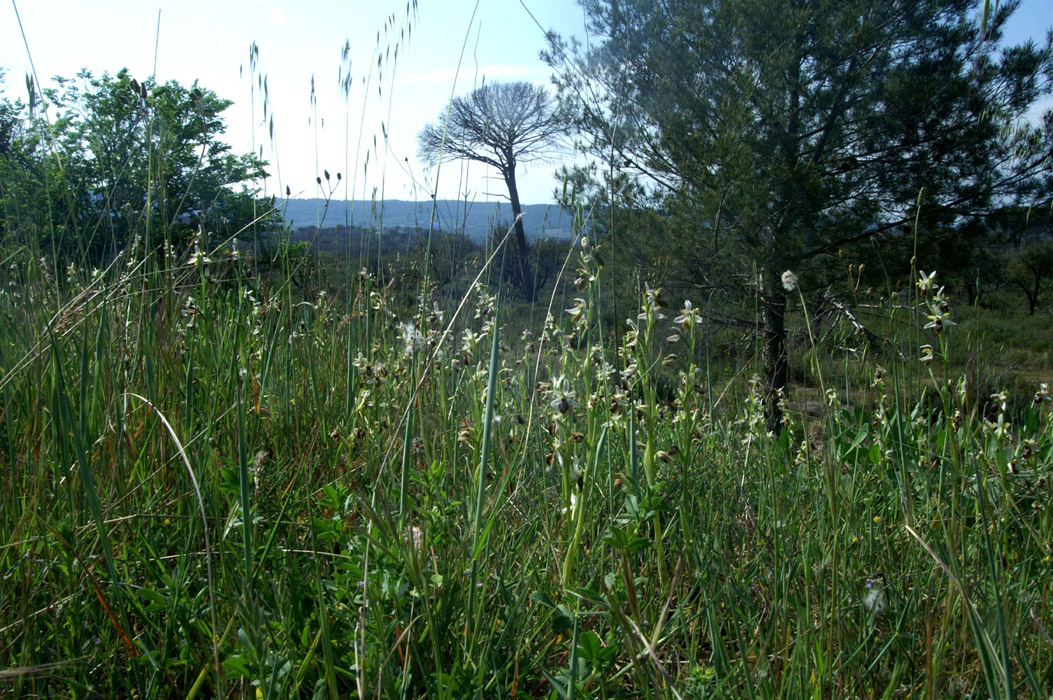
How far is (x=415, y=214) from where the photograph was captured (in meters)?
3.03

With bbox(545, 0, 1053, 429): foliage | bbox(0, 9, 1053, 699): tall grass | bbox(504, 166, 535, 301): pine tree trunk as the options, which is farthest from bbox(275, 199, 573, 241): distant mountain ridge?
bbox(545, 0, 1053, 429): foliage

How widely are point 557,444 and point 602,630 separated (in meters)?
0.36

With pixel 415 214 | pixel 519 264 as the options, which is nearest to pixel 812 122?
pixel 519 264

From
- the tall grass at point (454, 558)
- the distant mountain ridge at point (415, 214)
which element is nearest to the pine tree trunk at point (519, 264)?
the distant mountain ridge at point (415, 214)

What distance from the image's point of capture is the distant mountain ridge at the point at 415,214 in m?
2.28

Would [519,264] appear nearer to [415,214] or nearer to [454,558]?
[415,214]

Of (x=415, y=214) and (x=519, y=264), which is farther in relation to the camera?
(x=519, y=264)

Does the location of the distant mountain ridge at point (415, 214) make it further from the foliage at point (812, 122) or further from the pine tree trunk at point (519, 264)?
the foliage at point (812, 122)

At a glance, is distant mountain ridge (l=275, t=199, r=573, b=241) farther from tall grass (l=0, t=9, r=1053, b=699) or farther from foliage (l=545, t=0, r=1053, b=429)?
foliage (l=545, t=0, r=1053, b=429)

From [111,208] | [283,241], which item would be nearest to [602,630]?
[283,241]

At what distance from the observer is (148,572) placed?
3.89ft

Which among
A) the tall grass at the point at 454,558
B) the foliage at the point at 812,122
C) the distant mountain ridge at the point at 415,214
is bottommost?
the tall grass at the point at 454,558

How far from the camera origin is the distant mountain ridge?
2.28 meters

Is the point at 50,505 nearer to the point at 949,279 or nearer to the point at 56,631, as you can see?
the point at 56,631
